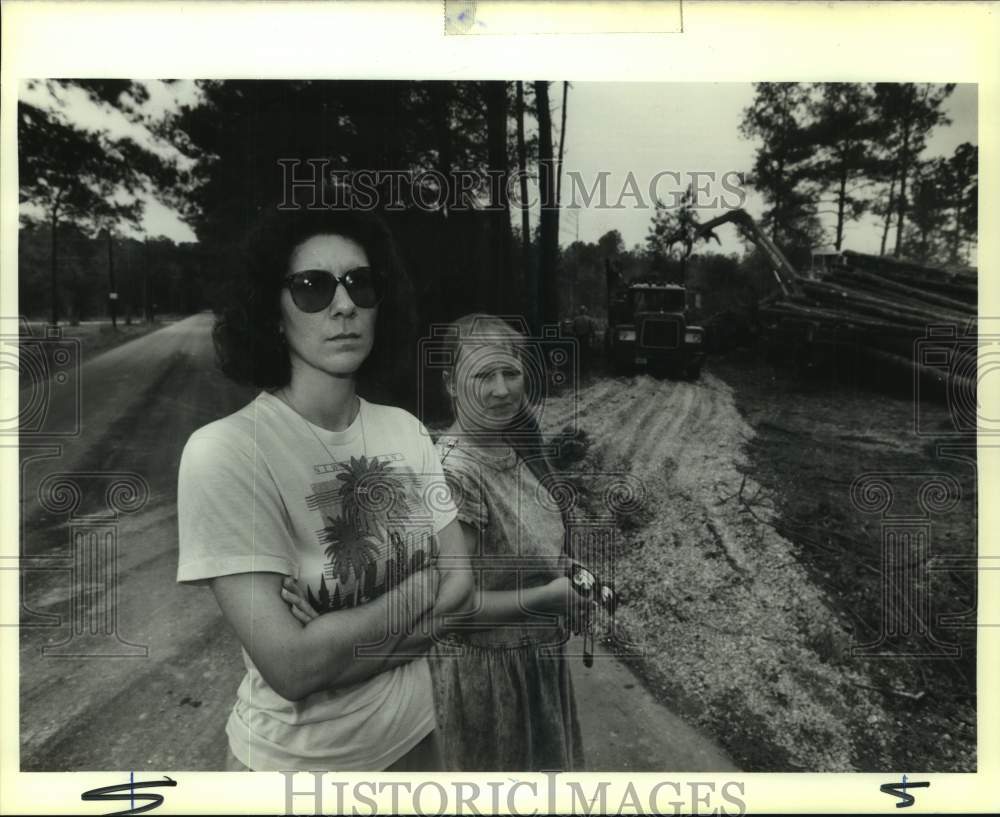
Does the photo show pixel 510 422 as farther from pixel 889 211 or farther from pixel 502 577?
pixel 889 211

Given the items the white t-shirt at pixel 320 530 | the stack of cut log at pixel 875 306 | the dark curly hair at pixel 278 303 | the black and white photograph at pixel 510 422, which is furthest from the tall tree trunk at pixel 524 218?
the stack of cut log at pixel 875 306

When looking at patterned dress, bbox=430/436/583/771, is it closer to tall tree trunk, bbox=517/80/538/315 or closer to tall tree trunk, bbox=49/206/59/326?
tall tree trunk, bbox=517/80/538/315

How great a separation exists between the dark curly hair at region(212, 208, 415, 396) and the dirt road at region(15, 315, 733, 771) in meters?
0.13

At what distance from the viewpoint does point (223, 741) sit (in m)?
3.02

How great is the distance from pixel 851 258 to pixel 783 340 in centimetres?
47

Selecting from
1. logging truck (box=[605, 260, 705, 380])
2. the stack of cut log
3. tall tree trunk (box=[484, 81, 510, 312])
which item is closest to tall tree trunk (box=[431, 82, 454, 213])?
tall tree trunk (box=[484, 81, 510, 312])

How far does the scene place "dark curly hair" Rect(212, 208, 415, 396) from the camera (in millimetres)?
2920

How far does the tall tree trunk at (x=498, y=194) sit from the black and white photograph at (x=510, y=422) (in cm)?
2

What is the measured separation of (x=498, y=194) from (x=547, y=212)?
8.9 inches

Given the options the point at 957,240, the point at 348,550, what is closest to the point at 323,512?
the point at 348,550

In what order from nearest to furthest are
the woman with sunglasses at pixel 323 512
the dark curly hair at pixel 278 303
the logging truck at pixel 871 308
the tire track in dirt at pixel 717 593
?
1. the woman with sunglasses at pixel 323 512
2. the dark curly hair at pixel 278 303
3. the tire track in dirt at pixel 717 593
4. the logging truck at pixel 871 308

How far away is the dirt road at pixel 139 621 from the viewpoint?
9.84 ft

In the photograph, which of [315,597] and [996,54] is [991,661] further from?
[315,597]

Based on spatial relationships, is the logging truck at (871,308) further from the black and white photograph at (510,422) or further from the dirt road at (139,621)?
the dirt road at (139,621)
